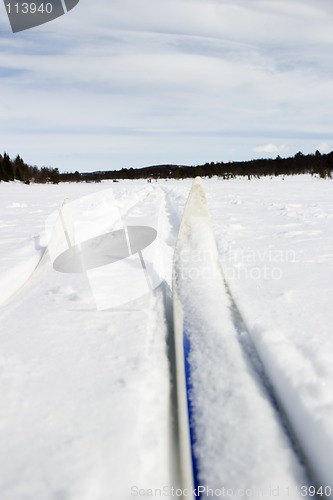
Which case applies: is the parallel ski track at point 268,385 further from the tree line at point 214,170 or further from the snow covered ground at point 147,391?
the tree line at point 214,170

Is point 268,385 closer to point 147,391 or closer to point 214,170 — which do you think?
point 147,391

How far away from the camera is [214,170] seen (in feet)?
296

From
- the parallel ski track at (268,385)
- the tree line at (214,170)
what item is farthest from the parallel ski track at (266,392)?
the tree line at (214,170)

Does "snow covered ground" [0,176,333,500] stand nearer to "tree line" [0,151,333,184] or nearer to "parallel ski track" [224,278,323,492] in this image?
"parallel ski track" [224,278,323,492]

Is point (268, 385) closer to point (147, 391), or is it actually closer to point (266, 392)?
point (266, 392)

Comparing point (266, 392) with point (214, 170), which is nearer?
point (266, 392)

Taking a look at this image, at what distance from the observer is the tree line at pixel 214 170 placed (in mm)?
57406

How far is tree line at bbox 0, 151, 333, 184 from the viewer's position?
57406 mm

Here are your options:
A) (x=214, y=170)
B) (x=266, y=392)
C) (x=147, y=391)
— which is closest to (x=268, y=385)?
(x=266, y=392)

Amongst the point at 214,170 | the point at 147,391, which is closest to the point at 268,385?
the point at 147,391

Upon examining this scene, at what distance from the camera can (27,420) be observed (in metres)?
1.84

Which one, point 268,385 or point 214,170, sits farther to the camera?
point 214,170

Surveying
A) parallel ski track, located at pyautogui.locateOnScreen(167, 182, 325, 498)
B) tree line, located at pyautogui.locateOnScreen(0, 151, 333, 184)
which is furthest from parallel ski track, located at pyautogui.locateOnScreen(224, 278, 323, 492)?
tree line, located at pyautogui.locateOnScreen(0, 151, 333, 184)

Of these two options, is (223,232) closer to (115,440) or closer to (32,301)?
(32,301)
